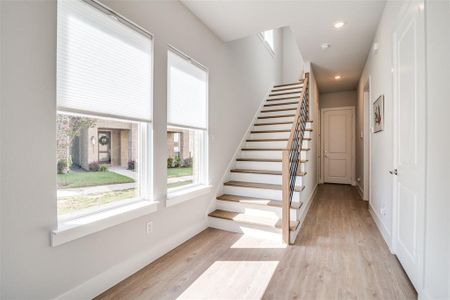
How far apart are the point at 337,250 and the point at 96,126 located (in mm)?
2637

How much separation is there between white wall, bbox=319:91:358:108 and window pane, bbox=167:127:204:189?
505 centimetres

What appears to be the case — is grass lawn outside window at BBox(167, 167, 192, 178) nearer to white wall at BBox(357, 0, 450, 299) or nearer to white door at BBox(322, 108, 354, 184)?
white wall at BBox(357, 0, 450, 299)

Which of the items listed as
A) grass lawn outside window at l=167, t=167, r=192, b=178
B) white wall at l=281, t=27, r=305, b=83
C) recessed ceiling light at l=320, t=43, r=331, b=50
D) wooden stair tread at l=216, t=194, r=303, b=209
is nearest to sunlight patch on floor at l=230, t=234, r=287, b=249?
wooden stair tread at l=216, t=194, r=303, b=209

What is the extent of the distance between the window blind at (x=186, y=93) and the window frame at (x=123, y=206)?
1.14 ft

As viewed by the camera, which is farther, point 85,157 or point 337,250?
point 337,250

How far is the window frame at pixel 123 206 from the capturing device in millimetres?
1519

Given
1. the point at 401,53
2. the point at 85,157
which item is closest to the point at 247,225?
the point at 85,157

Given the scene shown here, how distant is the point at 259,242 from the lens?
2.68m

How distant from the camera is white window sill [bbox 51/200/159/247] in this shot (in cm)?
146

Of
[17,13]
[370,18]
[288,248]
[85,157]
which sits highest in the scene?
[370,18]

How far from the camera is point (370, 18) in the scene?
9.61 feet

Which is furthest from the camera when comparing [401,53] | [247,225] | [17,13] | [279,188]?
[279,188]

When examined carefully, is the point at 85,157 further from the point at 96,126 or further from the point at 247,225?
the point at 247,225

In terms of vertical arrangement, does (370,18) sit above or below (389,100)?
above
